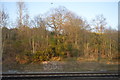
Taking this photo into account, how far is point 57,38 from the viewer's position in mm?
4469

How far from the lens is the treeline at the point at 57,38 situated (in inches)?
165

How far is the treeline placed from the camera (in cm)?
420

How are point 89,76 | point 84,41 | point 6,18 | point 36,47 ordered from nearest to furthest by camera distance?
point 89,76
point 6,18
point 36,47
point 84,41

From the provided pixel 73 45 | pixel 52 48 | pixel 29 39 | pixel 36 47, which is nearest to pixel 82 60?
pixel 73 45

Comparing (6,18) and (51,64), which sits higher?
(6,18)

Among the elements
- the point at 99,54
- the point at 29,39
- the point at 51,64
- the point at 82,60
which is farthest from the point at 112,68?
the point at 29,39

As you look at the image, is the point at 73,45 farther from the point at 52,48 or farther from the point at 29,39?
the point at 29,39

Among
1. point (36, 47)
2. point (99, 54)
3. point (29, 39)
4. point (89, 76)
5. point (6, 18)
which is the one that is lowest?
point (89, 76)

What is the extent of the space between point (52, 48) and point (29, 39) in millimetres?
1002

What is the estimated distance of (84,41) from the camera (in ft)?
15.3

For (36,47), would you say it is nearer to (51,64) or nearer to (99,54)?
(51,64)

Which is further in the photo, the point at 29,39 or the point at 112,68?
A: the point at 29,39

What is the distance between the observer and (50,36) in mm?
4430

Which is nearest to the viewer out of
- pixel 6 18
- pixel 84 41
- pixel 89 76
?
pixel 89 76
